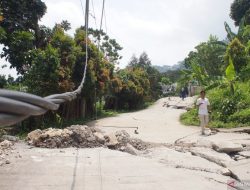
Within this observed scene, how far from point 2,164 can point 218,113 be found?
35.3ft

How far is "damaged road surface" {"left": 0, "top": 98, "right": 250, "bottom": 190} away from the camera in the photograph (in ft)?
16.9

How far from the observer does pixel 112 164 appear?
629cm

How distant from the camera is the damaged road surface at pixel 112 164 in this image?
203 inches

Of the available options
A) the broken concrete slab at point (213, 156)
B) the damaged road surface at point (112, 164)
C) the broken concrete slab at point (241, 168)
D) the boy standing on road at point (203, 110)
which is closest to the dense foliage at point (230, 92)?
the boy standing on road at point (203, 110)

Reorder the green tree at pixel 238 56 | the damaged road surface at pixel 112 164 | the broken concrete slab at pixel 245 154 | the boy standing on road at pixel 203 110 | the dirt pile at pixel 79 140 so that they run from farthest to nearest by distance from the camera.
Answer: the green tree at pixel 238 56
the boy standing on road at pixel 203 110
the dirt pile at pixel 79 140
the broken concrete slab at pixel 245 154
the damaged road surface at pixel 112 164

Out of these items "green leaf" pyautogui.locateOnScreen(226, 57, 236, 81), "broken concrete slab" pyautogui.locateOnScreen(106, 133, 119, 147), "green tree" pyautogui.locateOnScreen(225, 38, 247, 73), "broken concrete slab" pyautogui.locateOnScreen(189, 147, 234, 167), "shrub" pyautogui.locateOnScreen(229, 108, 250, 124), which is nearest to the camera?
"broken concrete slab" pyautogui.locateOnScreen(189, 147, 234, 167)

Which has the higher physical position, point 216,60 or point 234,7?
point 234,7

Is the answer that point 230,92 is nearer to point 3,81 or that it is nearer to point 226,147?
point 226,147

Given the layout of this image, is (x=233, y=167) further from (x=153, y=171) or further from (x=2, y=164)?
(x=2, y=164)

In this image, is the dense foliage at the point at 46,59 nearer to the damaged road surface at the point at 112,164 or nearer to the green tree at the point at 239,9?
the damaged road surface at the point at 112,164

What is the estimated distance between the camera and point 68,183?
16.6 ft

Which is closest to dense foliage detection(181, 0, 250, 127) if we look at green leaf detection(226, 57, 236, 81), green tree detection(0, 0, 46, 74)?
green leaf detection(226, 57, 236, 81)

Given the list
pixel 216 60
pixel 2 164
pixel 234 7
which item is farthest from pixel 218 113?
pixel 234 7

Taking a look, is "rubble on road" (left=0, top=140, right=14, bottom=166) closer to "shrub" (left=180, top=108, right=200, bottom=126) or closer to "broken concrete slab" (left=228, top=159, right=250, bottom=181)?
"broken concrete slab" (left=228, top=159, right=250, bottom=181)
